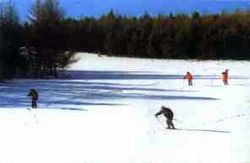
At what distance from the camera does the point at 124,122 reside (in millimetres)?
25188

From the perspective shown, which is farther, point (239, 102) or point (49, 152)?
point (239, 102)

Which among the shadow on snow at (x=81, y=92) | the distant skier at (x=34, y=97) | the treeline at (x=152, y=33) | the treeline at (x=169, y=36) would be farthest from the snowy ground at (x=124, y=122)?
the treeline at (x=169, y=36)

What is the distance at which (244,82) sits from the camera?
45.5m

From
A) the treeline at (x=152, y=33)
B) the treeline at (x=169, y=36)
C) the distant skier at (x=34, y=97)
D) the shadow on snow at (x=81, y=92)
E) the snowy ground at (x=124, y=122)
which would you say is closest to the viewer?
the snowy ground at (x=124, y=122)

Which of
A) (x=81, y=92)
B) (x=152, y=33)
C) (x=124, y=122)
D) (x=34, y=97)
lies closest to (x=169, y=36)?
(x=152, y=33)

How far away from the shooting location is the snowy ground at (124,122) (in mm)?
18422

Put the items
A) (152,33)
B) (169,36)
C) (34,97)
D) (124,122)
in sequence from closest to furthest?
(124,122) < (34,97) < (169,36) < (152,33)

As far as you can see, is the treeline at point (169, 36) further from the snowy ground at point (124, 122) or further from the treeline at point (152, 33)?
the snowy ground at point (124, 122)

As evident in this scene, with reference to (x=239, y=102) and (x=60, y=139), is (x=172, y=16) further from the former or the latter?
(x=60, y=139)

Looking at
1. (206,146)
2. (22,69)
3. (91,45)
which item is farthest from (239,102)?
(91,45)

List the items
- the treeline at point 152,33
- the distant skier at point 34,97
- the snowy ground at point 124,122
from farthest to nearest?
the treeline at point 152,33
the distant skier at point 34,97
the snowy ground at point 124,122

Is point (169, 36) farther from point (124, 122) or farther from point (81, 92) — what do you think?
point (124, 122)

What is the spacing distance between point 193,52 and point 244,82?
28871mm

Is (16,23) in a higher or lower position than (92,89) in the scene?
higher
